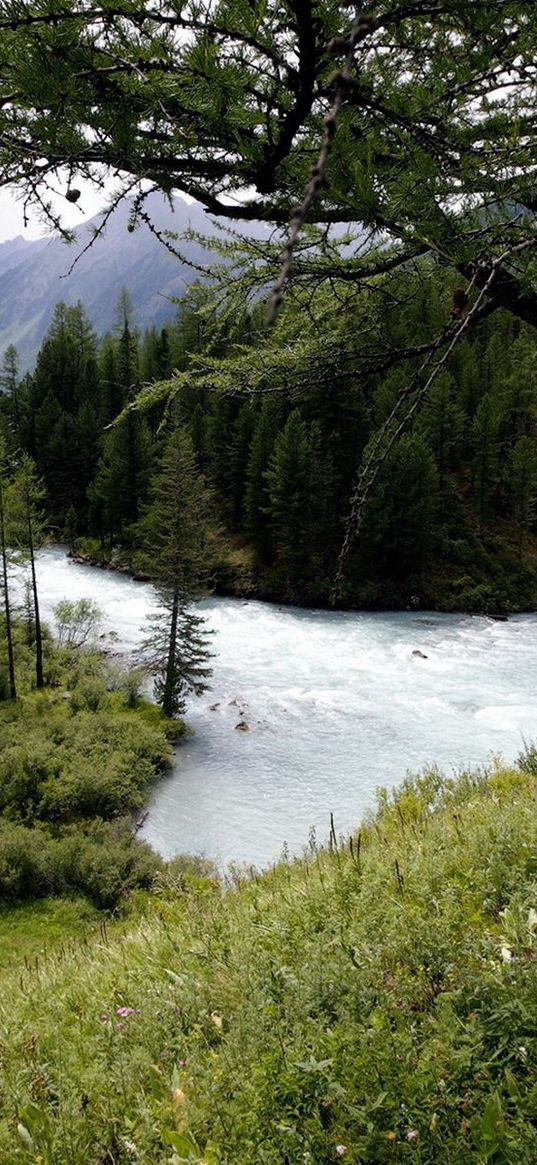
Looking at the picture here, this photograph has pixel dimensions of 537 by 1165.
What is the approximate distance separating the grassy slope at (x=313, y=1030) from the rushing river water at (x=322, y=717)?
6379 millimetres

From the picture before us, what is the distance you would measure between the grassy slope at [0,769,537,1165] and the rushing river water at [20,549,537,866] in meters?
6.38

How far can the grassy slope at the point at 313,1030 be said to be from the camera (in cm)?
243

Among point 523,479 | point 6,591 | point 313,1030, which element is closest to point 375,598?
point 523,479

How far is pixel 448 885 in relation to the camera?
394 cm

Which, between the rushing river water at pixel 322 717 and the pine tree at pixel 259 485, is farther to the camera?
the pine tree at pixel 259 485

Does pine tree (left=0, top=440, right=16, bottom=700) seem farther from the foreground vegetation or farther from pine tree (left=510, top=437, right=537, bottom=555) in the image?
pine tree (left=510, top=437, right=537, bottom=555)

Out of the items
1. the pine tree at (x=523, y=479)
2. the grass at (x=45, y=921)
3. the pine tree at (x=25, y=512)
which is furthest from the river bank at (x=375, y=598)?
the grass at (x=45, y=921)

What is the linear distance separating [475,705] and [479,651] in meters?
6.70

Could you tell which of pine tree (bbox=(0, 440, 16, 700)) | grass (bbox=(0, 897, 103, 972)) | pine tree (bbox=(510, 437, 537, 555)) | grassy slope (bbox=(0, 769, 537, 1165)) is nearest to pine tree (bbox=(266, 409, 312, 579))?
pine tree (bbox=(510, 437, 537, 555))

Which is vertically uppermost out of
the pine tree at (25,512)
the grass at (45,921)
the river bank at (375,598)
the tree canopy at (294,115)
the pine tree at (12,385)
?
the pine tree at (12,385)

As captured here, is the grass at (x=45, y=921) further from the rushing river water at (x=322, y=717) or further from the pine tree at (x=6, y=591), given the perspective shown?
the pine tree at (x=6, y=591)

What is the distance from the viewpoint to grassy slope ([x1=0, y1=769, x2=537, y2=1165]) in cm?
243

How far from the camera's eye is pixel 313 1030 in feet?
9.46

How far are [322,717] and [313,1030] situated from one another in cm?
1839
